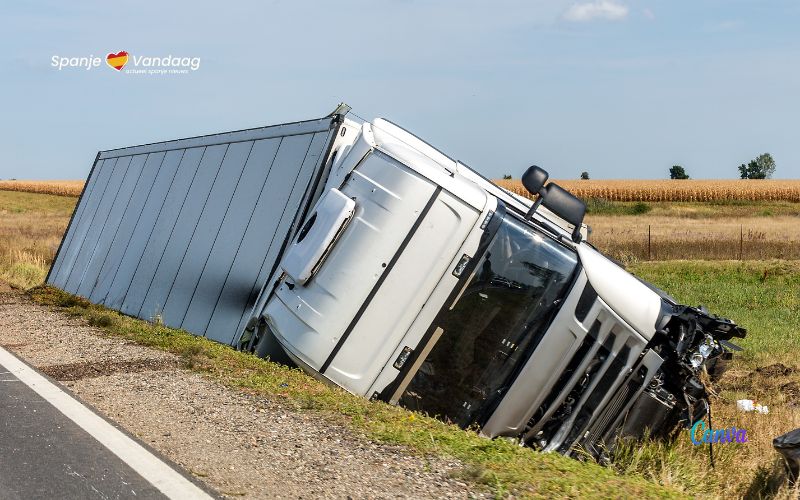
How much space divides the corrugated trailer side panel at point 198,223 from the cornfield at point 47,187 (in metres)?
73.5

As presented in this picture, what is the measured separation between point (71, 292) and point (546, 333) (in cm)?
1181

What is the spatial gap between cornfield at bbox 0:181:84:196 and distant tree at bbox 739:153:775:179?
76.9 m

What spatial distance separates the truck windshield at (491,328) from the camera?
793 cm

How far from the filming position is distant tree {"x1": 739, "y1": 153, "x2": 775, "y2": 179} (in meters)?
133

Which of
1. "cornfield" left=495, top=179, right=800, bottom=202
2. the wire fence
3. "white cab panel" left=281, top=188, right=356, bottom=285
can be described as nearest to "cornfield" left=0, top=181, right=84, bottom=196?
"cornfield" left=495, top=179, right=800, bottom=202

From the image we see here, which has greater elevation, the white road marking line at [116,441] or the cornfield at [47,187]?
the white road marking line at [116,441]

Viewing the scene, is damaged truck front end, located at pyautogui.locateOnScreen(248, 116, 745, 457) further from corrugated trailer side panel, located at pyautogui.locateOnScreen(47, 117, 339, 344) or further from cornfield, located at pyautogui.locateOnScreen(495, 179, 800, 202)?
cornfield, located at pyautogui.locateOnScreen(495, 179, 800, 202)

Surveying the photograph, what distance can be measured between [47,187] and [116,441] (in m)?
94.3

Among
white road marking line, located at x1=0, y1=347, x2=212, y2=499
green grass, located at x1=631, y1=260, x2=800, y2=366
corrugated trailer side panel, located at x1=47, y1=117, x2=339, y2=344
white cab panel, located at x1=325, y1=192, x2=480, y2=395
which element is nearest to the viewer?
white road marking line, located at x1=0, y1=347, x2=212, y2=499

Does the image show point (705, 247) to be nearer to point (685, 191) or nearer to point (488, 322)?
point (488, 322)

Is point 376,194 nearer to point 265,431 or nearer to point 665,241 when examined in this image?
point 265,431

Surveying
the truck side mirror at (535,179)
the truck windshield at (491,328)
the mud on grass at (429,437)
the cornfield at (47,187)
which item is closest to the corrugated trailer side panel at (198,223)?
the mud on grass at (429,437)

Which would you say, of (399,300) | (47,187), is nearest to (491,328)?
(399,300)

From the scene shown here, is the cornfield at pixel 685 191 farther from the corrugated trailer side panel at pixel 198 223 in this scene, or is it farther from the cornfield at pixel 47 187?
the corrugated trailer side panel at pixel 198 223
